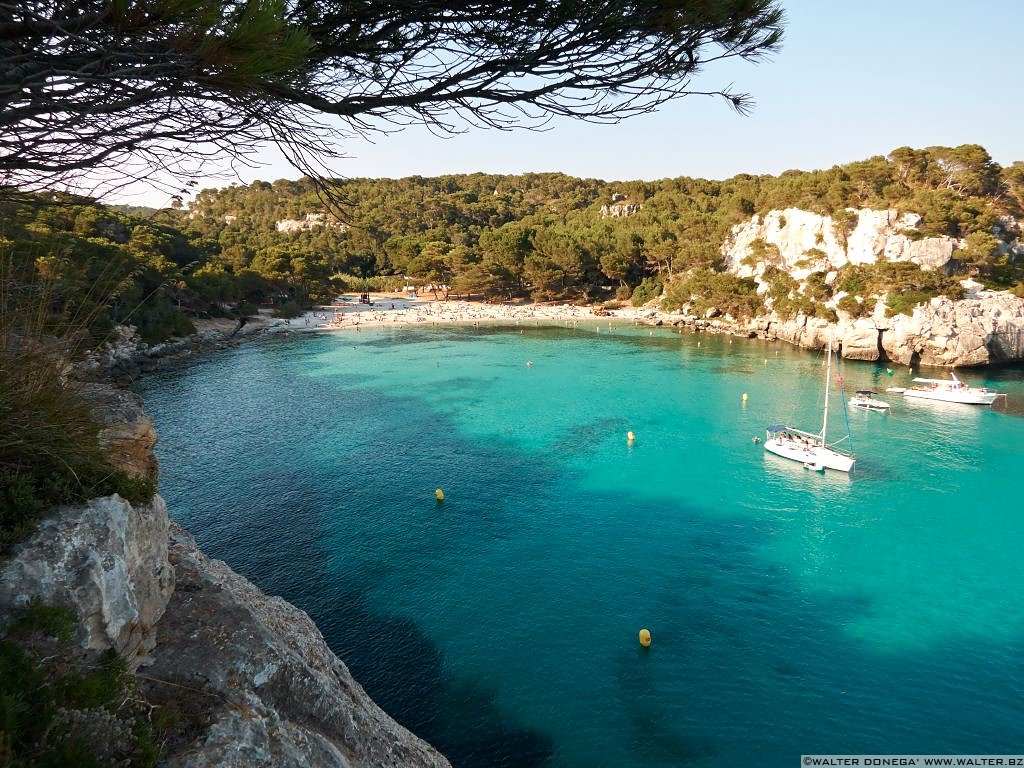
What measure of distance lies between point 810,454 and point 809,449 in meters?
0.35

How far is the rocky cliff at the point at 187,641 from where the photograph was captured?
4.53 metres

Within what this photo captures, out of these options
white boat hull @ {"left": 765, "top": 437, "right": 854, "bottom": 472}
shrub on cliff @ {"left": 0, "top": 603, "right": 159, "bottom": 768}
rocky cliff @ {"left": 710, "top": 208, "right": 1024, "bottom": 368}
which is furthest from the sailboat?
shrub on cliff @ {"left": 0, "top": 603, "right": 159, "bottom": 768}

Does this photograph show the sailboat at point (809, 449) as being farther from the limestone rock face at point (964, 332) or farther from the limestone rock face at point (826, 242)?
the limestone rock face at point (826, 242)

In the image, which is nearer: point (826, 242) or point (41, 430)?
point (41, 430)

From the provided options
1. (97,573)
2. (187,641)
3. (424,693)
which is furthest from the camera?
(424,693)

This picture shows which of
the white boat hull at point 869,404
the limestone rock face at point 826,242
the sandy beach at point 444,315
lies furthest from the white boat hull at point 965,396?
the sandy beach at point 444,315

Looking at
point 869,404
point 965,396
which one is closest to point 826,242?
point 965,396

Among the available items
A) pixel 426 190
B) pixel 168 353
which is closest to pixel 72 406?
pixel 168 353

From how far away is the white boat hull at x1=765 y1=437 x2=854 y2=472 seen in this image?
2488 cm

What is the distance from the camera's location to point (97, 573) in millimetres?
4883

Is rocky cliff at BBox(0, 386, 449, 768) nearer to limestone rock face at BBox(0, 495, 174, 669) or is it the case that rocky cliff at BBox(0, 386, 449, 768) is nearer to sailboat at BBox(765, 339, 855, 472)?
limestone rock face at BBox(0, 495, 174, 669)

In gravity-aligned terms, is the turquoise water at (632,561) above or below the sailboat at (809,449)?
below

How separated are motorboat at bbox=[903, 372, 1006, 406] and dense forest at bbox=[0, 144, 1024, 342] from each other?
11.6 meters

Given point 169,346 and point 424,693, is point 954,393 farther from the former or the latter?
point 169,346
